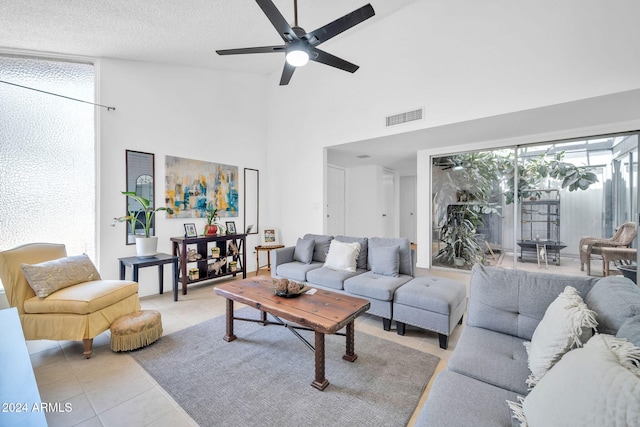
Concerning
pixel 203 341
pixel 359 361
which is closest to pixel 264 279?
pixel 203 341

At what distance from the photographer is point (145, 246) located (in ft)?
11.4

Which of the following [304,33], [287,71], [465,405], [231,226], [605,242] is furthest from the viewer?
[231,226]

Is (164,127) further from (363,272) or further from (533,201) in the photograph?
(533,201)

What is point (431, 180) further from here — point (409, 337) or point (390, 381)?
point (390, 381)

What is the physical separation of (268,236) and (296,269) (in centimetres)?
191

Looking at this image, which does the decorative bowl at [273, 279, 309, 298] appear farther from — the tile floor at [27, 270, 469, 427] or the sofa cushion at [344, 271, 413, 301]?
the tile floor at [27, 270, 469, 427]

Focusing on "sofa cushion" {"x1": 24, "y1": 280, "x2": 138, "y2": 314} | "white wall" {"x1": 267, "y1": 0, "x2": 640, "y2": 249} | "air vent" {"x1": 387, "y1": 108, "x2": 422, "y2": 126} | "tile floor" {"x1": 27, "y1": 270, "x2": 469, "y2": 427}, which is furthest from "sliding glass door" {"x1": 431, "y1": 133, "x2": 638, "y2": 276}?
"sofa cushion" {"x1": 24, "y1": 280, "x2": 138, "y2": 314}

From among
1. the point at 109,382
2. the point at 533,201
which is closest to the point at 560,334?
the point at 109,382

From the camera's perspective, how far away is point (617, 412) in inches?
29.5

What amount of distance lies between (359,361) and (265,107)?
495 centimetres

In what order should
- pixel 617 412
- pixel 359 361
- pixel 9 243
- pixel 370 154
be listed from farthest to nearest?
pixel 370 154 < pixel 9 243 < pixel 359 361 < pixel 617 412

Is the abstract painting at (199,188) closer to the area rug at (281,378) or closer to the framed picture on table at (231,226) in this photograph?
the framed picture on table at (231,226)

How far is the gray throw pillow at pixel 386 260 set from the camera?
315 cm

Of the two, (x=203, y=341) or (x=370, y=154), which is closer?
(x=203, y=341)
